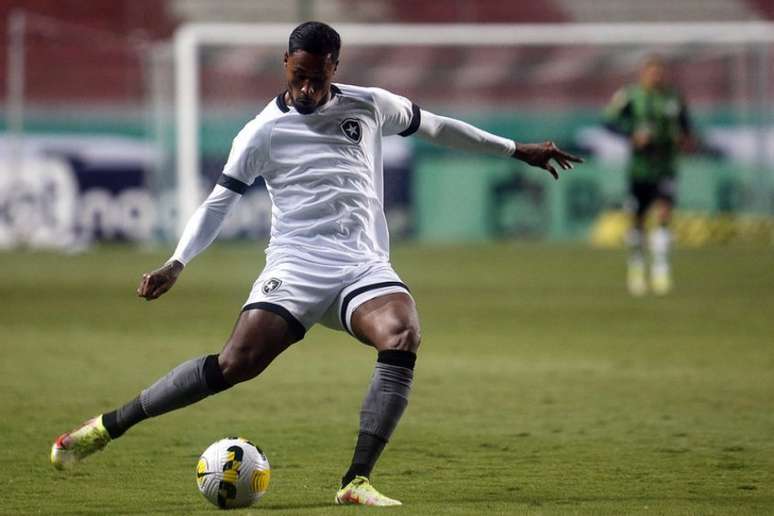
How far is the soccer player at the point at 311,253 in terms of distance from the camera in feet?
20.1

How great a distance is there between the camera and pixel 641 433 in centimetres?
814

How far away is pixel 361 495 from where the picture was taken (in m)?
5.97

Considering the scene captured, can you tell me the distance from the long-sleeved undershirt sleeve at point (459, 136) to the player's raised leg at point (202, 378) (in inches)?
42.7

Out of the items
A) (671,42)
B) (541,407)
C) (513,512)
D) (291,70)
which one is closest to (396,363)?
(513,512)

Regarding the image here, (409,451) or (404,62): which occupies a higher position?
(404,62)

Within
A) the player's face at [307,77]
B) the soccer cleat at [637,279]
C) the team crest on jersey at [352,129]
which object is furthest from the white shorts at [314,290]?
the soccer cleat at [637,279]

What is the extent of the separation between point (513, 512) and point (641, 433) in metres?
2.39

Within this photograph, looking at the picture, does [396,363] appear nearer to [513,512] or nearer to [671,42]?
[513,512]

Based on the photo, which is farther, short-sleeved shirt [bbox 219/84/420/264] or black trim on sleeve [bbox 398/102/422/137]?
black trim on sleeve [bbox 398/102/422/137]

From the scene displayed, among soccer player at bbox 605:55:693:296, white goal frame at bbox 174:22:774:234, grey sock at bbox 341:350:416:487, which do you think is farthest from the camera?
white goal frame at bbox 174:22:774:234

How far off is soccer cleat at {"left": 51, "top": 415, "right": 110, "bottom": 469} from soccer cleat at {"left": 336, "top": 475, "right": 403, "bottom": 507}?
1107 mm

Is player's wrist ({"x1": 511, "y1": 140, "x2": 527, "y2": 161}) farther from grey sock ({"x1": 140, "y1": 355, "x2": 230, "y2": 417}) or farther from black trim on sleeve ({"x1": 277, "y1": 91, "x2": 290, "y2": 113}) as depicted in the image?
grey sock ({"x1": 140, "y1": 355, "x2": 230, "y2": 417})

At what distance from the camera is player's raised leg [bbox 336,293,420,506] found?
19.8ft

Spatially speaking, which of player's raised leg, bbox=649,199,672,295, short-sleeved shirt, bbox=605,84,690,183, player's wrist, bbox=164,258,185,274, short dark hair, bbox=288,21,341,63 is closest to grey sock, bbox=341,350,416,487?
player's wrist, bbox=164,258,185,274
